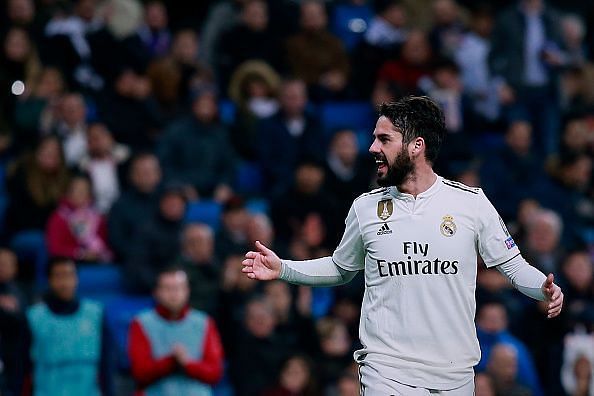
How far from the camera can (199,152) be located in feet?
43.8

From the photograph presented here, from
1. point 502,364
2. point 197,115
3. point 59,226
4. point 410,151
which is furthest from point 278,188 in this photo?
point 410,151

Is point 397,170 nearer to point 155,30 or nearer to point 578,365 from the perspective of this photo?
point 578,365

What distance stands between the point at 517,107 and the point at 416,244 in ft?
31.2

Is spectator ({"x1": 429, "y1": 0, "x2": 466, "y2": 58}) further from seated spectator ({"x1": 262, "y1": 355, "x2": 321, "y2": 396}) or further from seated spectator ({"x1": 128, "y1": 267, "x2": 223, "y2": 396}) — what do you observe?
seated spectator ({"x1": 128, "y1": 267, "x2": 223, "y2": 396})

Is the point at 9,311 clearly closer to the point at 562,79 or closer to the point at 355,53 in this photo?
the point at 355,53

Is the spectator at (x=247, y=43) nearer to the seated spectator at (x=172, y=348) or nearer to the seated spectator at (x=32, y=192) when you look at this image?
the seated spectator at (x=32, y=192)

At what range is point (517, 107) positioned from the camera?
15.5 m

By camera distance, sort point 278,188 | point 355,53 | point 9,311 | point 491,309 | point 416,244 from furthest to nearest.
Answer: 1. point 355,53
2. point 278,188
3. point 491,309
4. point 9,311
5. point 416,244

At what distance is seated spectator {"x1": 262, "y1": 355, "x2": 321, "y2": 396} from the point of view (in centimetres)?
1084

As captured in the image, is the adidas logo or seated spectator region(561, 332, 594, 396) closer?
the adidas logo

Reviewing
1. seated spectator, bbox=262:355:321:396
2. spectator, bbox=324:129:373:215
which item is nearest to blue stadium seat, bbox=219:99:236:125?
spectator, bbox=324:129:373:215

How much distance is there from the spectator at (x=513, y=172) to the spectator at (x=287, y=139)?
1.89 m

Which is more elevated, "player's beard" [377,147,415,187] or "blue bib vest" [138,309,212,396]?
"player's beard" [377,147,415,187]

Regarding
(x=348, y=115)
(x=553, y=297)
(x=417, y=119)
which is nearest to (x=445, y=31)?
(x=348, y=115)
